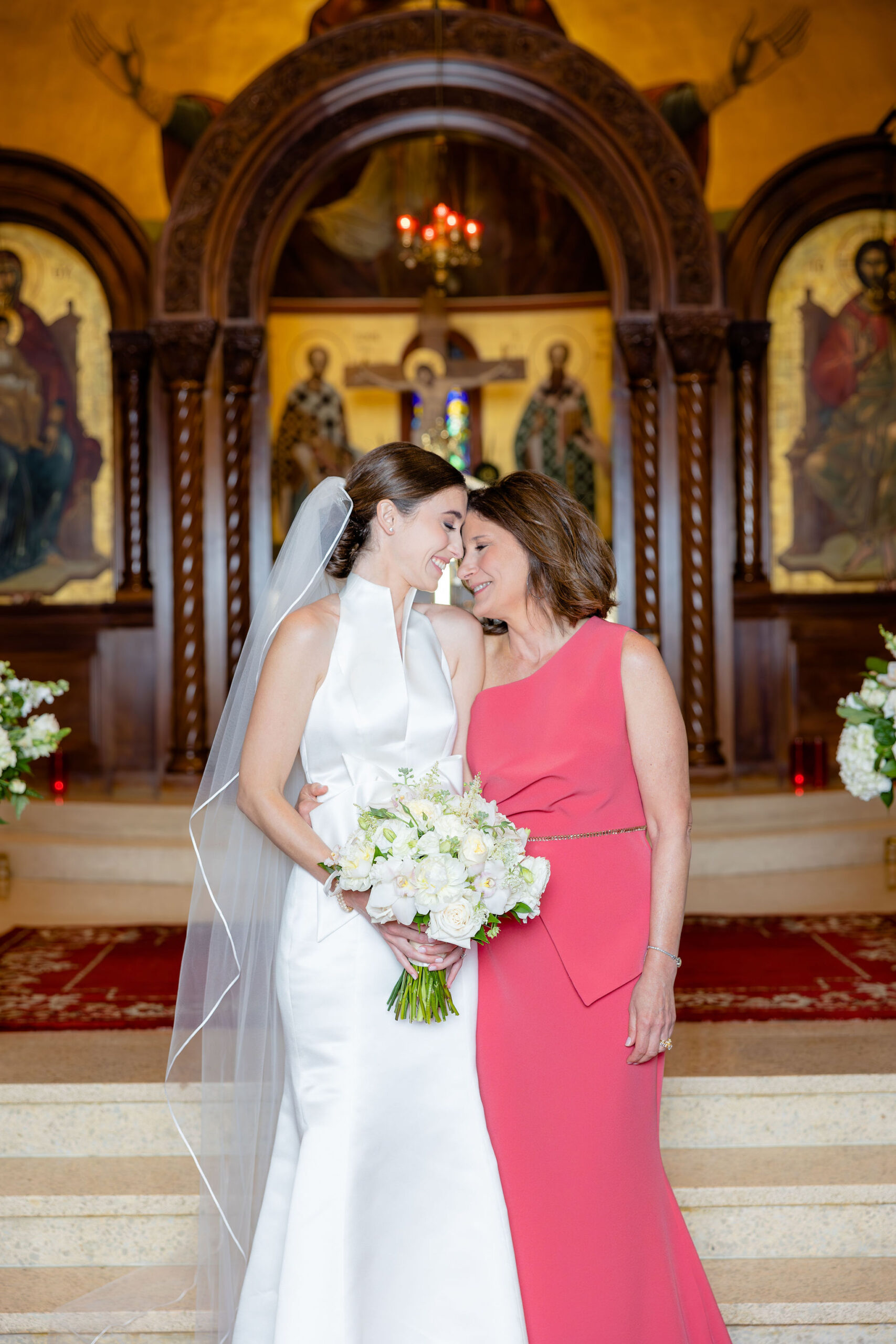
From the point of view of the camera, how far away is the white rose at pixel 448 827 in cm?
233

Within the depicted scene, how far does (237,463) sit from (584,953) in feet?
24.4

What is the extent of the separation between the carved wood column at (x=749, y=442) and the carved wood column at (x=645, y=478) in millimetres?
620

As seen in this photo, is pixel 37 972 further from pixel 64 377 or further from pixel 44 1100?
pixel 64 377

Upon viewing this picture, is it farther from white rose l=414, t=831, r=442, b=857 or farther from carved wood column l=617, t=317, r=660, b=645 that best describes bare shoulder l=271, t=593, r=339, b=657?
carved wood column l=617, t=317, r=660, b=645

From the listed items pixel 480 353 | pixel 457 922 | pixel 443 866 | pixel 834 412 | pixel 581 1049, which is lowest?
pixel 581 1049

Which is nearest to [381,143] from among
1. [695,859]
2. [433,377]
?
[433,377]

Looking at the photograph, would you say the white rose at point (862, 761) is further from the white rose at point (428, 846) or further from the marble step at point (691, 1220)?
the white rose at point (428, 846)

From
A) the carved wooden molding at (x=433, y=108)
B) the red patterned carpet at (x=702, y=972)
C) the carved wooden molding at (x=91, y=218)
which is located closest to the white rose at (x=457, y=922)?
the red patterned carpet at (x=702, y=972)

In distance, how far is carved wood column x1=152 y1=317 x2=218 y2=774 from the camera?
9.21 meters

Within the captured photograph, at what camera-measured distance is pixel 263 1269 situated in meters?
2.68

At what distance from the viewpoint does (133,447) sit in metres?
9.55

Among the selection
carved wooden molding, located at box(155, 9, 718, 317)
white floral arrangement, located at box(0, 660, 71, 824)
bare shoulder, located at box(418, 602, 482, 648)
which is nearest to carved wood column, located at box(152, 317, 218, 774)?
carved wooden molding, located at box(155, 9, 718, 317)

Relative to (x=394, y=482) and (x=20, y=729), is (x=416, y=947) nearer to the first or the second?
(x=394, y=482)

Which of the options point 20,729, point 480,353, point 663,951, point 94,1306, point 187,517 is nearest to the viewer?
point 663,951
